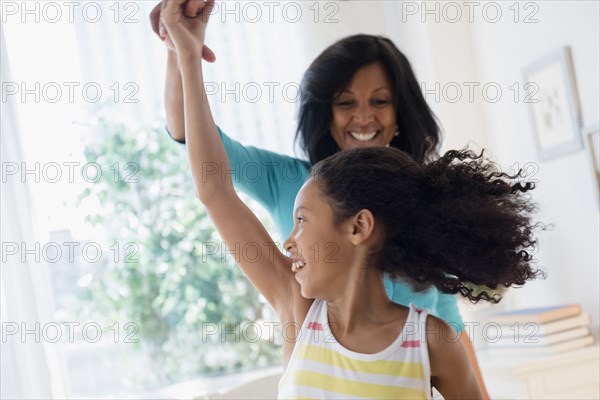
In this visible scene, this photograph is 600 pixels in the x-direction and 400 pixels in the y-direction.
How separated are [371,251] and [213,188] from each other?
0.88 ft

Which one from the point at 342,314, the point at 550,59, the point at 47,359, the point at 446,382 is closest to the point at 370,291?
the point at 342,314

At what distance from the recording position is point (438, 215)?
1.21 m

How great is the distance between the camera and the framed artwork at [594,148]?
2336mm

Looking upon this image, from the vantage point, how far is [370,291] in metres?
1.26

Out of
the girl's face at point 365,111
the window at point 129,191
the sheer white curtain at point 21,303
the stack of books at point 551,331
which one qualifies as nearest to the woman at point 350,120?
the girl's face at point 365,111

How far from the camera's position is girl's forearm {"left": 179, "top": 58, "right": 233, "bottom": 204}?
1.30 metres

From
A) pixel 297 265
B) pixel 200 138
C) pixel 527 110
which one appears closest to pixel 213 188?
pixel 200 138

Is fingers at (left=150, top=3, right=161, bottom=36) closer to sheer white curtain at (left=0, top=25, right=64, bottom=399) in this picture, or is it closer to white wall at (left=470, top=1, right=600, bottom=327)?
sheer white curtain at (left=0, top=25, right=64, bottom=399)

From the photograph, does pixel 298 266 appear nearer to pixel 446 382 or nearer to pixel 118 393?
pixel 446 382

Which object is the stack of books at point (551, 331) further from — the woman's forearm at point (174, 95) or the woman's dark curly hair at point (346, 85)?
the woman's forearm at point (174, 95)

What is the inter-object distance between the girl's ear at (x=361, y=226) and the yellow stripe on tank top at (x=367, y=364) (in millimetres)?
172

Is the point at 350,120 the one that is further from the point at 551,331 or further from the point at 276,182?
the point at 551,331

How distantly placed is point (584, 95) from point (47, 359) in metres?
1.70

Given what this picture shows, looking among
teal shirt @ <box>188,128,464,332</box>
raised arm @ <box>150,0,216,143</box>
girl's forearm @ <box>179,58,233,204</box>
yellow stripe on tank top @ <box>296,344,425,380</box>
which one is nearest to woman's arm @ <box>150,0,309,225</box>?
teal shirt @ <box>188,128,464,332</box>
